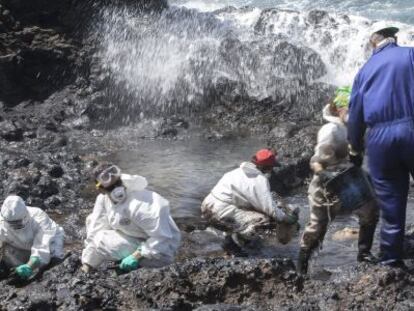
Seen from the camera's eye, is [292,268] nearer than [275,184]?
Yes

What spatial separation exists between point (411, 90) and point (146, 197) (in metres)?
1.88

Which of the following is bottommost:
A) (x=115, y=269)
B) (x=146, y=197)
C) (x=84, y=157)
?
(x=84, y=157)

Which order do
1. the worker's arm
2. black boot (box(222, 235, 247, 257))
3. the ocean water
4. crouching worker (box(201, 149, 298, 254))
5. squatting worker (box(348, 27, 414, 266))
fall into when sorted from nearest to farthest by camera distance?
squatting worker (box(348, 27, 414, 266))
the worker's arm
crouching worker (box(201, 149, 298, 254))
black boot (box(222, 235, 247, 257))
the ocean water

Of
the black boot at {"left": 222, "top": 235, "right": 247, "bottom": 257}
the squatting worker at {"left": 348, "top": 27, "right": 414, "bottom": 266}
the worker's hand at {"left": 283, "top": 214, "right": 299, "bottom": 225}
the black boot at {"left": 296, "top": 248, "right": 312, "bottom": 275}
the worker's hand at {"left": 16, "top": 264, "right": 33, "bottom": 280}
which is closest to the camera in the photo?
the squatting worker at {"left": 348, "top": 27, "right": 414, "bottom": 266}

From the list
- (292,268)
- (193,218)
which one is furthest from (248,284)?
(193,218)

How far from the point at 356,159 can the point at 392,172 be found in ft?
1.34

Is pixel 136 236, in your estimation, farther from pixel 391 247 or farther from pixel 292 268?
pixel 391 247

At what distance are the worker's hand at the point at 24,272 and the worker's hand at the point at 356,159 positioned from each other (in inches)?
91.1

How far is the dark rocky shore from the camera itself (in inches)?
183

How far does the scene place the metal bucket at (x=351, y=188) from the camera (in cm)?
539

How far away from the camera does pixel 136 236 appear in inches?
213

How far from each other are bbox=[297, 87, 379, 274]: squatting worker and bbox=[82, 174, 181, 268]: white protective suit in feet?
3.24

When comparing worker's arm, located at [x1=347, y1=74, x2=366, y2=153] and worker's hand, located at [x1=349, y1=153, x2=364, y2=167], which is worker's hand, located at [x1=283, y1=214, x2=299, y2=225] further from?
worker's arm, located at [x1=347, y1=74, x2=366, y2=153]

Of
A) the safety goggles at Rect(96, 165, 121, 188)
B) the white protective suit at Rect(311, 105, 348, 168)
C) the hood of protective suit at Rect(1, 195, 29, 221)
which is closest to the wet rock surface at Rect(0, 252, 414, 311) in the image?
the safety goggles at Rect(96, 165, 121, 188)
